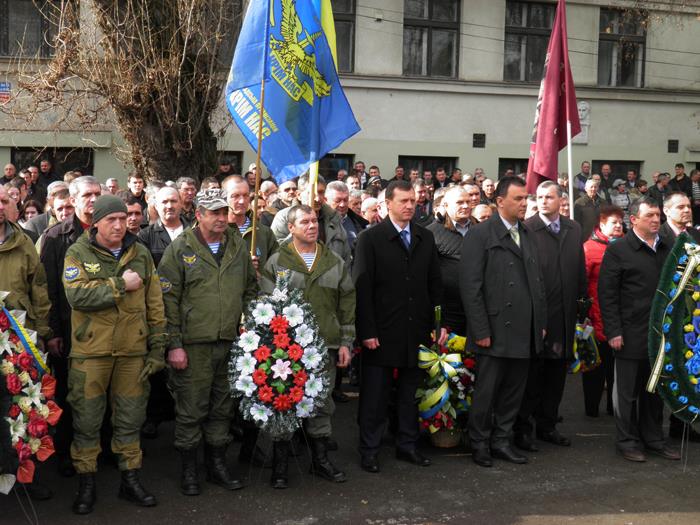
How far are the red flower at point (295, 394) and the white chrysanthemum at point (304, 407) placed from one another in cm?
4

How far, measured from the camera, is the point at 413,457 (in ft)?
21.8

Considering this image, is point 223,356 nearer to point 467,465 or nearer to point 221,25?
point 467,465

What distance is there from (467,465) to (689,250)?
2.37 metres

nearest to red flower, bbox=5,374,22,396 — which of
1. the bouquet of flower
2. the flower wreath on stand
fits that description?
the bouquet of flower

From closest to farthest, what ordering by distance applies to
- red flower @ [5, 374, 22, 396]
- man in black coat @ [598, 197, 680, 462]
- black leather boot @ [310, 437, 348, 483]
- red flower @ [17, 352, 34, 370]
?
red flower @ [5, 374, 22, 396] → red flower @ [17, 352, 34, 370] → black leather boot @ [310, 437, 348, 483] → man in black coat @ [598, 197, 680, 462]

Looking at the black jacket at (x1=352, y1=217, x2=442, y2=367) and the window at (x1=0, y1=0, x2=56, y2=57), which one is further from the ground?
the window at (x1=0, y1=0, x2=56, y2=57)

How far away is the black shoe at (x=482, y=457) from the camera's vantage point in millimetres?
6594

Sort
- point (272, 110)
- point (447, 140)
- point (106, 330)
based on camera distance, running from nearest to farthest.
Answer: point (106, 330), point (272, 110), point (447, 140)

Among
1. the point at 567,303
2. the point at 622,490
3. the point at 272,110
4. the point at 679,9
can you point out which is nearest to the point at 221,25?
the point at 272,110

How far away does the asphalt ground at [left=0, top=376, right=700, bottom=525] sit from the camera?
5.52m

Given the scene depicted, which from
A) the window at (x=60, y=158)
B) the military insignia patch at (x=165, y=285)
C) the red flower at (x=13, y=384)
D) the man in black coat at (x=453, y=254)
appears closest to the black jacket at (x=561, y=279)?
the man in black coat at (x=453, y=254)

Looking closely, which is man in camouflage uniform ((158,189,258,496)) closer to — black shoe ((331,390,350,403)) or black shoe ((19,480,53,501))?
black shoe ((19,480,53,501))

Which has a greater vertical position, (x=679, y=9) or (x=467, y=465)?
(x=679, y=9)

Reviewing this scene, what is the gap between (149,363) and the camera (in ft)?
18.6
